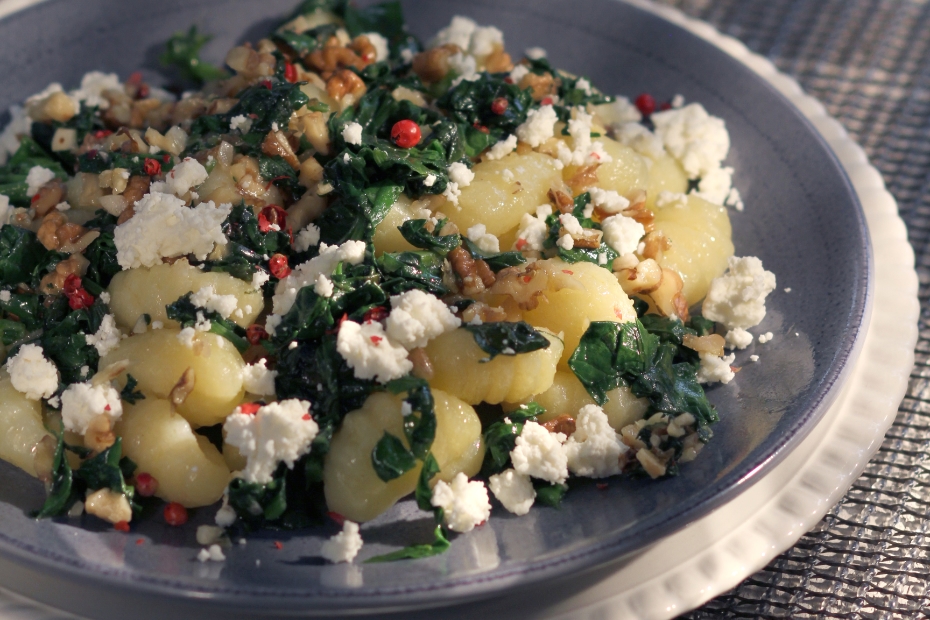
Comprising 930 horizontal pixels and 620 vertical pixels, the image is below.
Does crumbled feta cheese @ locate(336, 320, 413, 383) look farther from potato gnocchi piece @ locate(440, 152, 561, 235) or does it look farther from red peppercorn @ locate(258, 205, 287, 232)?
potato gnocchi piece @ locate(440, 152, 561, 235)

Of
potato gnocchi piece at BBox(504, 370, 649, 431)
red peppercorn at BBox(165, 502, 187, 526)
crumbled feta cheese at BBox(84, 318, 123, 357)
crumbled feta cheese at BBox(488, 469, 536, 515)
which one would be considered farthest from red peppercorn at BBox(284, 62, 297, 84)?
crumbled feta cheese at BBox(488, 469, 536, 515)

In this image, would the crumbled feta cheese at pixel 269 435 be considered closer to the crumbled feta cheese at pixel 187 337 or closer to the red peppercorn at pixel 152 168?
the crumbled feta cheese at pixel 187 337

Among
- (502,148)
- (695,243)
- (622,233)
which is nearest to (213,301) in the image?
(502,148)

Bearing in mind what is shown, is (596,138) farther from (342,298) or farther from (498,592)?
(498,592)

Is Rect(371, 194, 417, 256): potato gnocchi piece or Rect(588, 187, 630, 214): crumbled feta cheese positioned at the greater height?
Rect(371, 194, 417, 256): potato gnocchi piece

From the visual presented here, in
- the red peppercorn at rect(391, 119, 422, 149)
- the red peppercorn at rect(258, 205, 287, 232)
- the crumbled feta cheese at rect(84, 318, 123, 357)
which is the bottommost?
the crumbled feta cheese at rect(84, 318, 123, 357)

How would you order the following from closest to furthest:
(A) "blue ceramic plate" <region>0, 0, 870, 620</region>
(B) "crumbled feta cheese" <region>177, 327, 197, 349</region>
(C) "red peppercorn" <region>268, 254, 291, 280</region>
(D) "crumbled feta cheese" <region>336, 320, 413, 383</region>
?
(A) "blue ceramic plate" <region>0, 0, 870, 620</region> < (D) "crumbled feta cheese" <region>336, 320, 413, 383</region> < (B) "crumbled feta cheese" <region>177, 327, 197, 349</region> < (C) "red peppercorn" <region>268, 254, 291, 280</region>
